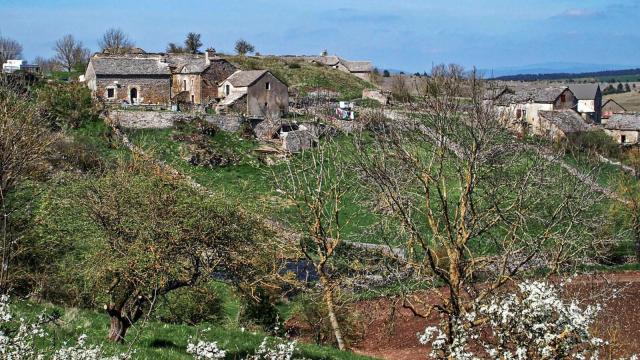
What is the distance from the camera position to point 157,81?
68.3m

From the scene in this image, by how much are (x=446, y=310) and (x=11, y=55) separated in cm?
10669

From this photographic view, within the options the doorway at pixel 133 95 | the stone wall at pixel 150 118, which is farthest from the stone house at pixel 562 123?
the doorway at pixel 133 95

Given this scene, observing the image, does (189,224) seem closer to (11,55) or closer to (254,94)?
(254,94)

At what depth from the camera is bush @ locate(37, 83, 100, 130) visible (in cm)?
5450

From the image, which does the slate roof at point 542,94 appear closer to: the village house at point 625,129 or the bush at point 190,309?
the village house at point 625,129

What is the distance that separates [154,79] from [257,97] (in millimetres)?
9893

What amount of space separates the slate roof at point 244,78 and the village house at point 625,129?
40.1m

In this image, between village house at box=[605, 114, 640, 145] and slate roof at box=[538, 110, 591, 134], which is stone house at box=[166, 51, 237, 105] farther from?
village house at box=[605, 114, 640, 145]

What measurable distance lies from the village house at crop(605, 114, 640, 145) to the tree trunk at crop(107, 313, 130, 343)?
73.7 meters

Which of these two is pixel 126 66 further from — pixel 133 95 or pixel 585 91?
pixel 585 91

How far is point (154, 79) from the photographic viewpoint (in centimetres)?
6825

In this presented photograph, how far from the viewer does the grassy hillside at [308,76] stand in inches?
3641

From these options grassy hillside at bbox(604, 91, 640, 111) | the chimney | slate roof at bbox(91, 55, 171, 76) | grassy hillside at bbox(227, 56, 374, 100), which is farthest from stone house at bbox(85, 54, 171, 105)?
grassy hillside at bbox(604, 91, 640, 111)

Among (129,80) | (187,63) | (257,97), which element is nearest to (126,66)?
(129,80)
